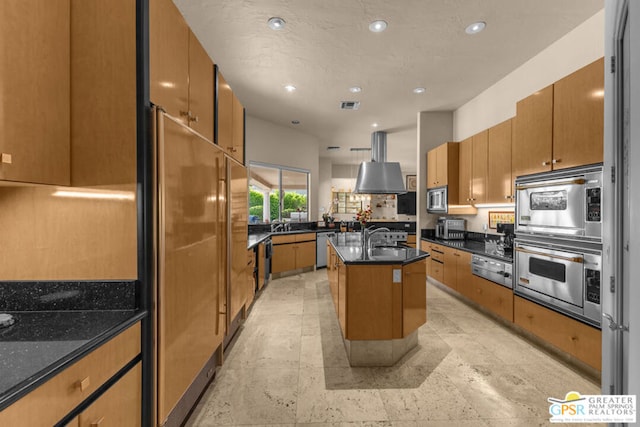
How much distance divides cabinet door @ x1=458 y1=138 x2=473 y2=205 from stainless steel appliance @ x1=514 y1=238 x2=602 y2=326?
60.3 inches

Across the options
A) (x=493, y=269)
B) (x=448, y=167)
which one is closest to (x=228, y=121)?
(x=493, y=269)

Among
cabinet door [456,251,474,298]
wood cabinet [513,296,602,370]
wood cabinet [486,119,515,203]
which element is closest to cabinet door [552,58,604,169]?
wood cabinet [486,119,515,203]

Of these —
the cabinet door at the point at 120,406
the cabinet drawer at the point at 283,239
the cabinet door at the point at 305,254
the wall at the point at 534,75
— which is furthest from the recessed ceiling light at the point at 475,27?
the cabinet door at the point at 305,254

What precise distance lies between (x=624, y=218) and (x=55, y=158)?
234cm

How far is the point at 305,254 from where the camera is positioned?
5.83m

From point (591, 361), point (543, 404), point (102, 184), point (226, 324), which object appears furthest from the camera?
point (226, 324)

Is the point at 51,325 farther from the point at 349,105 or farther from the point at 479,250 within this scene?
the point at 349,105

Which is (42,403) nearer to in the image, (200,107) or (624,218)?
(200,107)

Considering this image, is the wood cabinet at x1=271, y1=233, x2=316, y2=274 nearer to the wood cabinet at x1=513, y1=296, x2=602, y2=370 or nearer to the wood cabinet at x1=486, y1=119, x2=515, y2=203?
the wood cabinet at x1=486, y1=119, x2=515, y2=203

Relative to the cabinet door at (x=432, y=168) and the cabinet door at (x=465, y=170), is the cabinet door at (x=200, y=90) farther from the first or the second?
the cabinet door at (x=432, y=168)

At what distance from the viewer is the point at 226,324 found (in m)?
2.31

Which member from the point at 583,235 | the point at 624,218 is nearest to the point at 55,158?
the point at 624,218

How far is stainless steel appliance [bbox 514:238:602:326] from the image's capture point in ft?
6.87

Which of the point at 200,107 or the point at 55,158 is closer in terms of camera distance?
the point at 55,158
